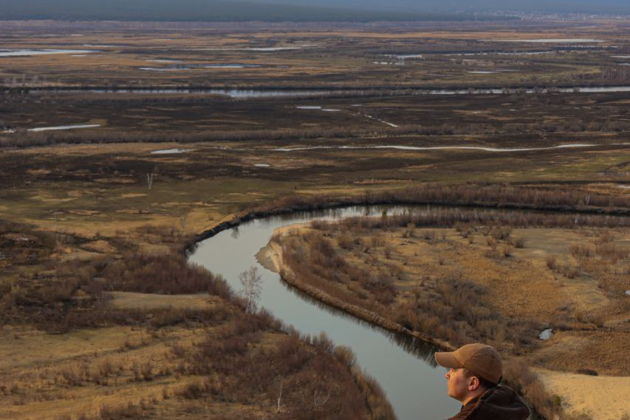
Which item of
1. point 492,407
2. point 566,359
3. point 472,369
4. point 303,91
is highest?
point 472,369

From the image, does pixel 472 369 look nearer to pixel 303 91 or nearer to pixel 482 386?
pixel 482 386

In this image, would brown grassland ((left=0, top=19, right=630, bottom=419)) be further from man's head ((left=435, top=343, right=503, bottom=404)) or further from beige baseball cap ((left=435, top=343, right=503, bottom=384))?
beige baseball cap ((left=435, top=343, right=503, bottom=384))

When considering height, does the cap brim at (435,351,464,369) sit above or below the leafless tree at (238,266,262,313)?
above

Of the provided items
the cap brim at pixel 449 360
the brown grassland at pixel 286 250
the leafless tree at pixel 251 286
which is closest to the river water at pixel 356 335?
the leafless tree at pixel 251 286

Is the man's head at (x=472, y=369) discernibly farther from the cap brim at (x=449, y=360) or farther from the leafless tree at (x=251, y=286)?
the leafless tree at (x=251, y=286)

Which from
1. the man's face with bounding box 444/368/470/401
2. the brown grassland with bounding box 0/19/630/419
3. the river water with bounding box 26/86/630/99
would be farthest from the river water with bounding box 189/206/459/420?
the river water with bounding box 26/86/630/99

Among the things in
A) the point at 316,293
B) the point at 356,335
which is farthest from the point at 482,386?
the point at 316,293

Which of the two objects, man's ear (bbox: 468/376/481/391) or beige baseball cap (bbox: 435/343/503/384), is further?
man's ear (bbox: 468/376/481/391)
